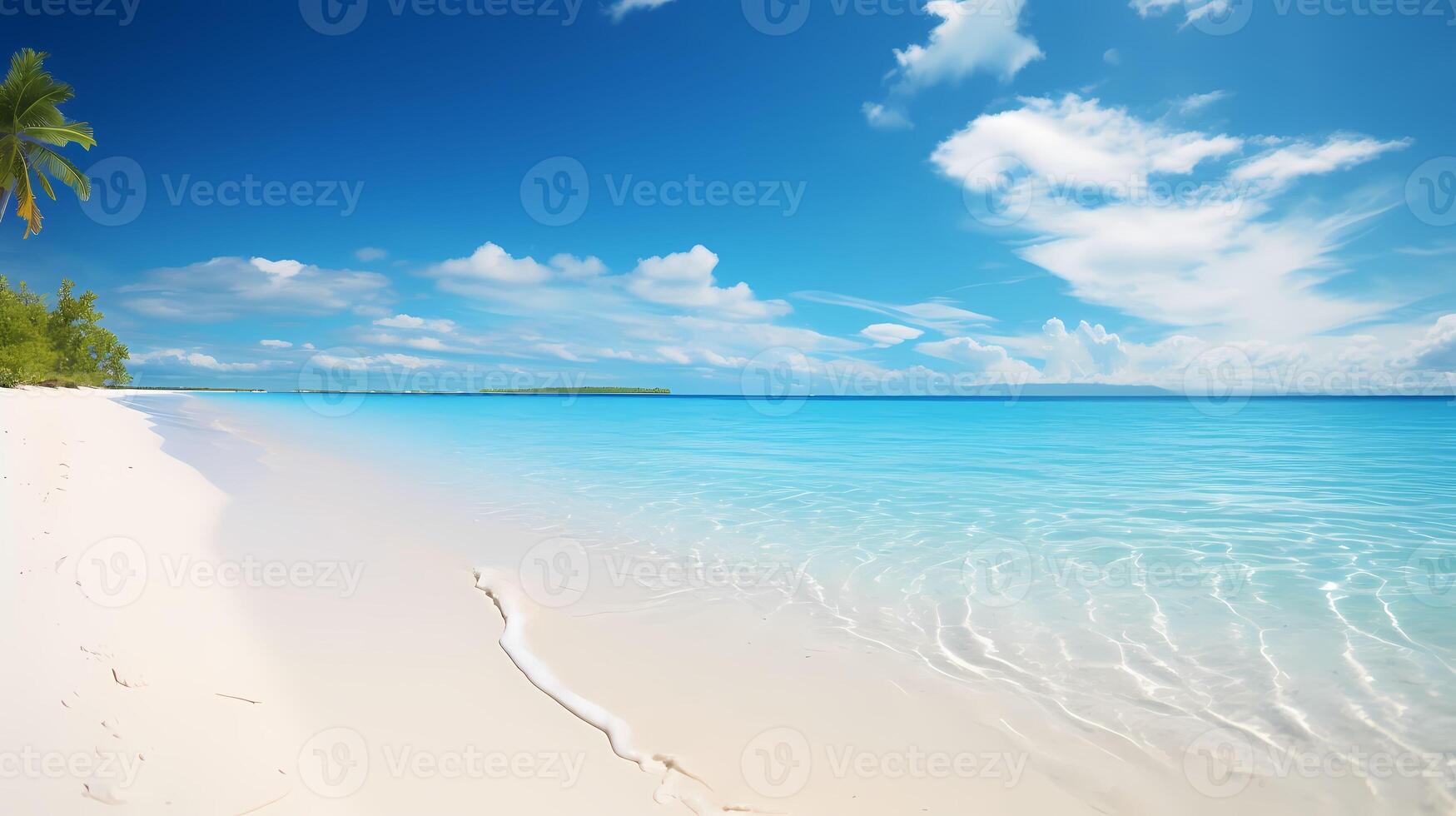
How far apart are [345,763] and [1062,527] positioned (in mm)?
9511

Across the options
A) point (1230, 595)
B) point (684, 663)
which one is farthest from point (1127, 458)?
point (684, 663)

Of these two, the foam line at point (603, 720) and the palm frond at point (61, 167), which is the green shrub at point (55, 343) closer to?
the palm frond at point (61, 167)

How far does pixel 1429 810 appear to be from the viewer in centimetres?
323

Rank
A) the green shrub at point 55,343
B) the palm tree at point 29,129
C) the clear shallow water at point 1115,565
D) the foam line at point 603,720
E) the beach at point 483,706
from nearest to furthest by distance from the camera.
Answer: the beach at point 483,706 < the foam line at point 603,720 < the clear shallow water at point 1115,565 < the palm tree at point 29,129 < the green shrub at point 55,343

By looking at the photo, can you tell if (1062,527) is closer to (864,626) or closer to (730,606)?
(864,626)

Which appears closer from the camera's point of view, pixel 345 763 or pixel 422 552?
pixel 345 763

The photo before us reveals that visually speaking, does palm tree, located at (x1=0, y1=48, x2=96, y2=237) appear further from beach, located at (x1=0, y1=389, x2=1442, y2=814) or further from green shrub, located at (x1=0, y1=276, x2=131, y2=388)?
beach, located at (x1=0, y1=389, x2=1442, y2=814)

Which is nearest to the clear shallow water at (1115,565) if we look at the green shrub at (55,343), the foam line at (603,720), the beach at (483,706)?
the beach at (483,706)

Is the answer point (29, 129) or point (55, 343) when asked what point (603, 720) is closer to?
point (29, 129)

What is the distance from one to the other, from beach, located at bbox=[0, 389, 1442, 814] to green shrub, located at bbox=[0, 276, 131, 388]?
149 ft

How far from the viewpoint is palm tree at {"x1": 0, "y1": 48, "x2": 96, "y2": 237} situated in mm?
22266

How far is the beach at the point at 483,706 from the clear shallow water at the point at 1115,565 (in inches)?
20.6

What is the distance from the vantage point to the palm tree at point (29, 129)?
2227cm

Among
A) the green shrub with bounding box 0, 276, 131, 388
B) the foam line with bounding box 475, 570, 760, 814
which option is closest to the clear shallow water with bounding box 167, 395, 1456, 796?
the foam line with bounding box 475, 570, 760, 814
